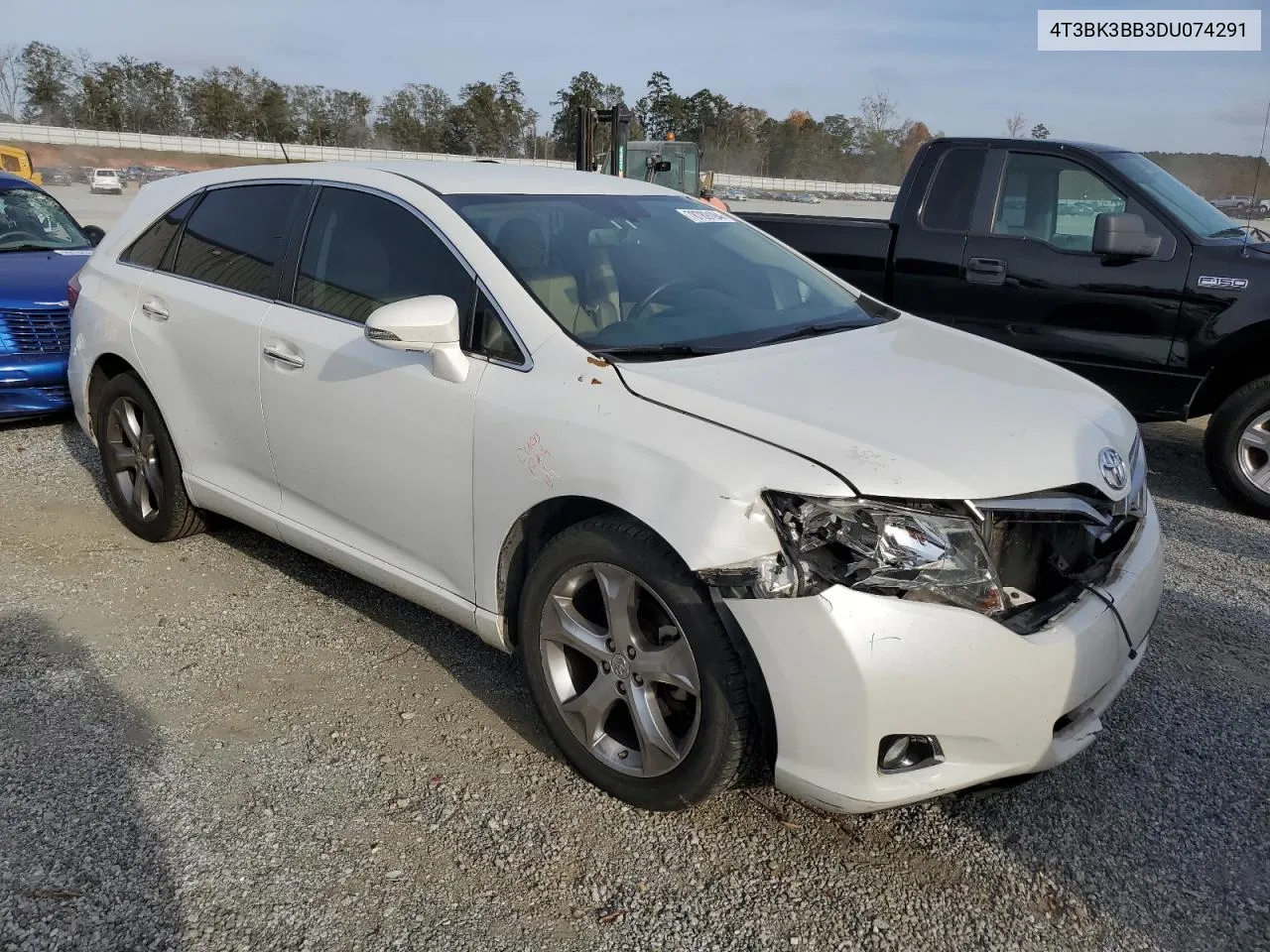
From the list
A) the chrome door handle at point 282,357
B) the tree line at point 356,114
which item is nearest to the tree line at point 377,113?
the tree line at point 356,114

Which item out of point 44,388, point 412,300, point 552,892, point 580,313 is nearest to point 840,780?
point 552,892

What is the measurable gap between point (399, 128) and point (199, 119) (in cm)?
1357

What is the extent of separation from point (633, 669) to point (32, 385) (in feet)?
18.4

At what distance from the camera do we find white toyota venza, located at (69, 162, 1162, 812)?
2307mm

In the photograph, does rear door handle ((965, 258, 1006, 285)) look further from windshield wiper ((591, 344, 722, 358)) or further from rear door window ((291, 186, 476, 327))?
rear door window ((291, 186, 476, 327))

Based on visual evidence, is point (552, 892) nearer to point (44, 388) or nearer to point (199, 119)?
point (44, 388)

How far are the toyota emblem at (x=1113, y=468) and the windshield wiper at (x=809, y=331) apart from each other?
987 mm

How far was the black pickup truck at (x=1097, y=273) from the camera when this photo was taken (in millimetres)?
5305

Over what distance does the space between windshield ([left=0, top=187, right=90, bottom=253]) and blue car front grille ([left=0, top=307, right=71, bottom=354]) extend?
1308mm

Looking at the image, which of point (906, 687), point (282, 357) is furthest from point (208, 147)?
point (906, 687)

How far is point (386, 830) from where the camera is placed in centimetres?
269

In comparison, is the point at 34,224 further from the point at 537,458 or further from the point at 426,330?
the point at 537,458

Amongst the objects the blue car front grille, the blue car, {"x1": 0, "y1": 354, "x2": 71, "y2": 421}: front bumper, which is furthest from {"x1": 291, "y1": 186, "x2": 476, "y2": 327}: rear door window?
{"x1": 0, "y1": 354, "x2": 71, "y2": 421}: front bumper

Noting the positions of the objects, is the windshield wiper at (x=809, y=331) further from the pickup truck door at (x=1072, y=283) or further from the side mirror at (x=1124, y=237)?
the pickup truck door at (x=1072, y=283)
